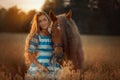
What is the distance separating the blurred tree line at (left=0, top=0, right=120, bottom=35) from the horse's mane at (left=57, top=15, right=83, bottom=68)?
0.63ft

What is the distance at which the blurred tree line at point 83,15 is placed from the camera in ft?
13.7

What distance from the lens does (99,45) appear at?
4.16m

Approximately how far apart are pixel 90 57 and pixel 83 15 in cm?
40

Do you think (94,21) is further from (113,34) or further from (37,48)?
(37,48)

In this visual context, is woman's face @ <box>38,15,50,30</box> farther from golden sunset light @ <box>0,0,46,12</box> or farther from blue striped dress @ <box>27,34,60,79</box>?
golden sunset light @ <box>0,0,46,12</box>

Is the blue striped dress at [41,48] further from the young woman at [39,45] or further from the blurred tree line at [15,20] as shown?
the blurred tree line at [15,20]

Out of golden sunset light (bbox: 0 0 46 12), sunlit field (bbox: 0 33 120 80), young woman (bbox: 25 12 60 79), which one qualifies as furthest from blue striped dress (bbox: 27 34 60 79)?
golden sunset light (bbox: 0 0 46 12)

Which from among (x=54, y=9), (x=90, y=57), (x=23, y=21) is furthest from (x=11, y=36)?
(x=90, y=57)

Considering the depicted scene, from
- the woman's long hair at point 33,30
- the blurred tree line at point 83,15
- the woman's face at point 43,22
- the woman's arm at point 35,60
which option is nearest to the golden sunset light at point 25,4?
the blurred tree line at point 83,15

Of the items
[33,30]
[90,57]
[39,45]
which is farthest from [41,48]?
[90,57]

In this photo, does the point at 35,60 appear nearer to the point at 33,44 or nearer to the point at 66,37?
the point at 33,44

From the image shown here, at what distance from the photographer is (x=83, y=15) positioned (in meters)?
4.21

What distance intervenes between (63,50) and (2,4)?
0.77 m

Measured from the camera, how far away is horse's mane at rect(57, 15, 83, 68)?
3.89m
